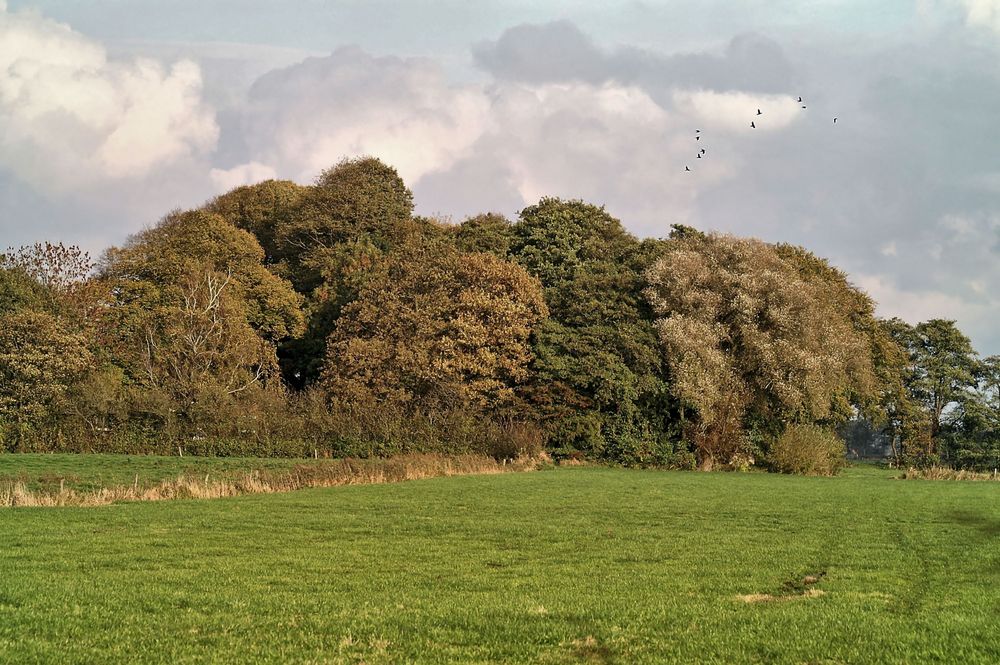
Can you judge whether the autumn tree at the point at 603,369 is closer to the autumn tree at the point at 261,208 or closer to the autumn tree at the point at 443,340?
the autumn tree at the point at 443,340

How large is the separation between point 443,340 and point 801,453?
23558mm

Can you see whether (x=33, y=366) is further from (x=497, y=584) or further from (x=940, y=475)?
(x=940, y=475)

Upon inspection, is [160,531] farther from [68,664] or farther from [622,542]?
[68,664]

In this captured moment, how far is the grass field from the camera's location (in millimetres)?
10086

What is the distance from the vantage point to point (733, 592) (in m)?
13.7

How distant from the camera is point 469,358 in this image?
5609 centimetres

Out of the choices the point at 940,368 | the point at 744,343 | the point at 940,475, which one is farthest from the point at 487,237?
the point at 940,368

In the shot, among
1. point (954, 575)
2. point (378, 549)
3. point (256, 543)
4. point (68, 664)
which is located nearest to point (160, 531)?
point (256, 543)

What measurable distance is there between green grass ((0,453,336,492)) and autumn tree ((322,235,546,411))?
885 cm

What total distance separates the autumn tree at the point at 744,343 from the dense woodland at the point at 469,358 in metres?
0.14

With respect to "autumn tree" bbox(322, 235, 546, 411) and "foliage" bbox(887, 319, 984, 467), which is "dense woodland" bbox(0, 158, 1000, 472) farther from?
"foliage" bbox(887, 319, 984, 467)

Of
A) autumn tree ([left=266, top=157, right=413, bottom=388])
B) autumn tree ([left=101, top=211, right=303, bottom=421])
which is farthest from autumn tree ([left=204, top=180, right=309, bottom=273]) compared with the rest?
autumn tree ([left=101, top=211, right=303, bottom=421])

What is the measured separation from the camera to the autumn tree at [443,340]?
56.2 metres

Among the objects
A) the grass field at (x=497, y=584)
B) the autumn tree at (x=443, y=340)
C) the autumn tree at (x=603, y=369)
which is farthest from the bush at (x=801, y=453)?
the grass field at (x=497, y=584)
